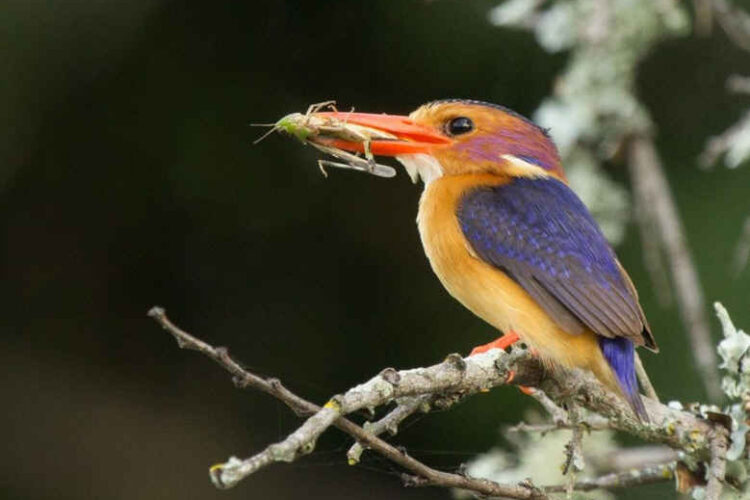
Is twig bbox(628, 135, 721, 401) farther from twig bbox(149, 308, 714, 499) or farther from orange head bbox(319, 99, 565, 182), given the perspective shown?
twig bbox(149, 308, 714, 499)

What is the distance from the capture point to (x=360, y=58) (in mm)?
4500

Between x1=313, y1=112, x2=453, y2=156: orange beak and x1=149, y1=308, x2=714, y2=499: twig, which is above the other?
x1=313, y1=112, x2=453, y2=156: orange beak

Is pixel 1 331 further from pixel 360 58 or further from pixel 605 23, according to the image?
pixel 605 23

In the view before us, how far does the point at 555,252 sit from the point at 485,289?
190 millimetres

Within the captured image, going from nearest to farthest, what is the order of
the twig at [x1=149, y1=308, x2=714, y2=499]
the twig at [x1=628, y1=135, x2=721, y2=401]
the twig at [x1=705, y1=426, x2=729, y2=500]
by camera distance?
the twig at [x1=149, y1=308, x2=714, y2=499] → the twig at [x1=705, y1=426, x2=729, y2=500] → the twig at [x1=628, y1=135, x2=721, y2=401]

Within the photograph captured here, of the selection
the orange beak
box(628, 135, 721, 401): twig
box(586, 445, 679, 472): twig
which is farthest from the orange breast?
box(586, 445, 679, 472): twig

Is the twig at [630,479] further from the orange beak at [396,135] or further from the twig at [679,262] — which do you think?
the orange beak at [396,135]

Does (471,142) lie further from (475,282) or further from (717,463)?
(717,463)

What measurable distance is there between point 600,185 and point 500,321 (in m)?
0.83

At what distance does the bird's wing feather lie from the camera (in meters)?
2.96

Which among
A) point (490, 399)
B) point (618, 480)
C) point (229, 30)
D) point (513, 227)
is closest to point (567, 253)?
point (513, 227)

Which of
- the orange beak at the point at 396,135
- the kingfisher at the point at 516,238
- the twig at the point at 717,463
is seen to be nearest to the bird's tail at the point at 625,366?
the kingfisher at the point at 516,238

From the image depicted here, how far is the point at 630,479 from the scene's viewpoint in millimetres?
2900

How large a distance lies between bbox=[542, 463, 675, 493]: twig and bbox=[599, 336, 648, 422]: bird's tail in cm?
20
